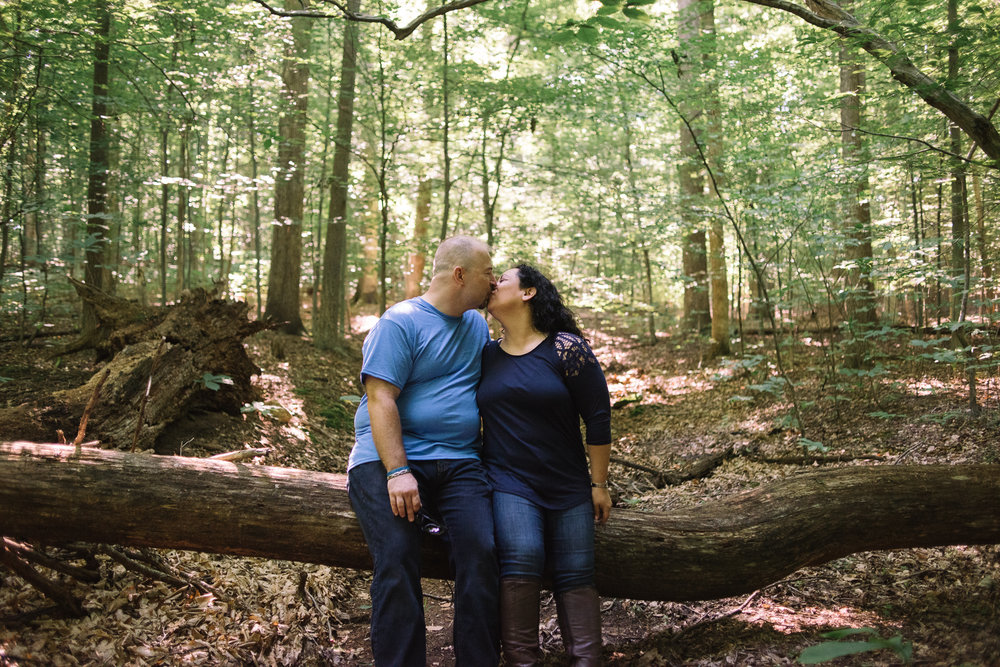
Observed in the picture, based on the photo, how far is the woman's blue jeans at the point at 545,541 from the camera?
2865mm

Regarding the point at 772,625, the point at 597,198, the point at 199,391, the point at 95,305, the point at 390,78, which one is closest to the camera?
the point at 772,625

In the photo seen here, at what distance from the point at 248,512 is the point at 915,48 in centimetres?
596

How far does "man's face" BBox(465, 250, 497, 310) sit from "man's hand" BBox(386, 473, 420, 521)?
100cm

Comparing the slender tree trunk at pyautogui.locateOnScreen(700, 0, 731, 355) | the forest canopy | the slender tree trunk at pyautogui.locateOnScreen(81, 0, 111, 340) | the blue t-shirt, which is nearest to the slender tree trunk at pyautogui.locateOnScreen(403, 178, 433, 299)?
the forest canopy

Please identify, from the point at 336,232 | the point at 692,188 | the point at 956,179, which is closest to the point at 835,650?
the point at 956,179

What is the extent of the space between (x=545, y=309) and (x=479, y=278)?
0.39 meters

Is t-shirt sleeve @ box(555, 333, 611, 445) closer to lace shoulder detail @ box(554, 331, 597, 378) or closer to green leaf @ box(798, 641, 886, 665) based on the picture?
lace shoulder detail @ box(554, 331, 597, 378)

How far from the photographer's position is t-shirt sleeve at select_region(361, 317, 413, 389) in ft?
9.72

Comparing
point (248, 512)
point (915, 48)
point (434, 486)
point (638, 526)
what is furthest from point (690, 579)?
point (915, 48)

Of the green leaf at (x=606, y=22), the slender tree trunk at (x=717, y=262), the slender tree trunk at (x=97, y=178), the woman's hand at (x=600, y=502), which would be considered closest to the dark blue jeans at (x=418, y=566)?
the woman's hand at (x=600, y=502)

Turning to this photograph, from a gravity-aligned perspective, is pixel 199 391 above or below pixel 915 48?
below

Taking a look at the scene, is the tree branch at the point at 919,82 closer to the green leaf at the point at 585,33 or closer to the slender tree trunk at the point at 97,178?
the green leaf at the point at 585,33

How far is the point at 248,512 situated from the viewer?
3283 millimetres

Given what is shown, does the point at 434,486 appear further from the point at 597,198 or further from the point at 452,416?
the point at 597,198
